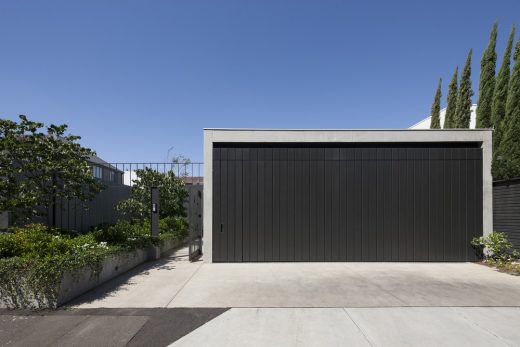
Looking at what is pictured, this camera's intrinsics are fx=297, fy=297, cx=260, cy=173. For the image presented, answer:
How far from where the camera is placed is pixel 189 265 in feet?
32.6

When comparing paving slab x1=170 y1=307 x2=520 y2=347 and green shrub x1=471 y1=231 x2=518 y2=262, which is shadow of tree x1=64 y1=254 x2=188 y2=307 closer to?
paving slab x1=170 y1=307 x2=520 y2=347

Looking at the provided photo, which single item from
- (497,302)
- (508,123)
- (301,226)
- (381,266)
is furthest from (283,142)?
(508,123)

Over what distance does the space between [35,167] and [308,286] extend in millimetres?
7879

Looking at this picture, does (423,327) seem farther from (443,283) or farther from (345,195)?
(345,195)

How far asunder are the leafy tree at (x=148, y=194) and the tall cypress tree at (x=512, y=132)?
1402 cm

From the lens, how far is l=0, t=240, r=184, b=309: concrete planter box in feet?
19.5

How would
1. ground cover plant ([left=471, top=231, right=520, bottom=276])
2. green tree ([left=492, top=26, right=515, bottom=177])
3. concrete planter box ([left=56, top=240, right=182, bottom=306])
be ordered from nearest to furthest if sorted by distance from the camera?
1. concrete planter box ([left=56, top=240, right=182, bottom=306])
2. ground cover plant ([left=471, top=231, right=520, bottom=276])
3. green tree ([left=492, top=26, right=515, bottom=177])

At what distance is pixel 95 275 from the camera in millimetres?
7102

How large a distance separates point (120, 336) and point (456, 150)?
11305 mm

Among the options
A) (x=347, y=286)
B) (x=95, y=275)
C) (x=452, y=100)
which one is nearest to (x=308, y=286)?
(x=347, y=286)

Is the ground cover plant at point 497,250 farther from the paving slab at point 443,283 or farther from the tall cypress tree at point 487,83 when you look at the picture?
the tall cypress tree at point 487,83

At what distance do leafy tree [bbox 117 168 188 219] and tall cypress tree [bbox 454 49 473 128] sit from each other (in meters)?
17.7

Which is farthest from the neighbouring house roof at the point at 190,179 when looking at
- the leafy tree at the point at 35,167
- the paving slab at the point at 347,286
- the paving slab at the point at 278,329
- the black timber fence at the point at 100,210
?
the paving slab at the point at 278,329

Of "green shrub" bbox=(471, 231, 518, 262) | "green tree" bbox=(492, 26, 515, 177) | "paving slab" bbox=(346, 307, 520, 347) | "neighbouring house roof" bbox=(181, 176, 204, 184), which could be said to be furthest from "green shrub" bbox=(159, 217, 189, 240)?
"green tree" bbox=(492, 26, 515, 177)
